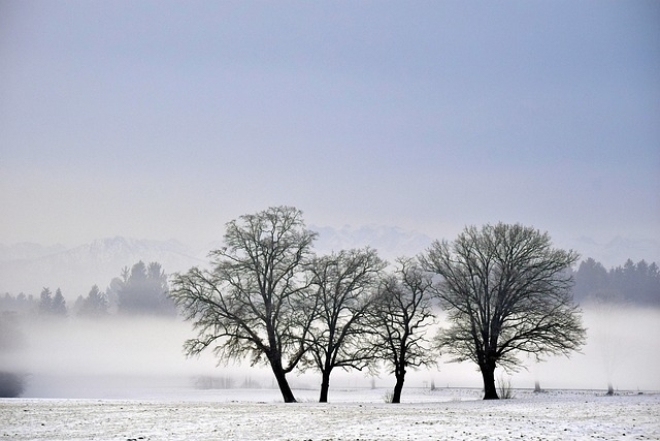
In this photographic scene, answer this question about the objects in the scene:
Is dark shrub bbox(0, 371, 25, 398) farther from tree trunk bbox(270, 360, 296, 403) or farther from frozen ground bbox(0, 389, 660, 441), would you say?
frozen ground bbox(0, 389, 660, 441)

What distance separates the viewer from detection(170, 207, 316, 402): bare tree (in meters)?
51.1

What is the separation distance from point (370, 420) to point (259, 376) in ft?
356

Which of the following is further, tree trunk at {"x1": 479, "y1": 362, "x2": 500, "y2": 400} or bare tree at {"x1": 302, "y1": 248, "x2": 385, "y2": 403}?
tree trunk at {"x1": 479, "y1": 362, "x2": 500, "y2": 400}

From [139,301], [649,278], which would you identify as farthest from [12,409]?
[649,278]

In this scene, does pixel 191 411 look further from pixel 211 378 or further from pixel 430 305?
pixel 211 378

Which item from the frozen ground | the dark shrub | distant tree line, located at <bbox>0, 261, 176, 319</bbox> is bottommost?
the frozen ground

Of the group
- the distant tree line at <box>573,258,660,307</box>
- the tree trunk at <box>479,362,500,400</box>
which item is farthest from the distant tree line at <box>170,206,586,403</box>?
the distant tree line at <box>573,258,660,307</box>

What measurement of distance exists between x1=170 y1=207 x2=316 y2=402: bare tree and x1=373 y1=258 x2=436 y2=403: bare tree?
569 centimetres

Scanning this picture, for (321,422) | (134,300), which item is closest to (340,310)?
(321,422)

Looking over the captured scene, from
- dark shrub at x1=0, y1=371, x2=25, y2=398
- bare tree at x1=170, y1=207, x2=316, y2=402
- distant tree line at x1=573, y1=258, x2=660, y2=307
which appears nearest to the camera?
bare tree at x1=170, y1=207, x2=316, y2=402

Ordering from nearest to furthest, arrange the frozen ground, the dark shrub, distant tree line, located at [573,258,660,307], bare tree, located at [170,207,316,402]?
the frozen ground, bare tree, located at [170,207,316,402], the dark shrub, distant tree line, located at [573,258,660,307]

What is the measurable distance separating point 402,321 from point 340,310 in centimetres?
470

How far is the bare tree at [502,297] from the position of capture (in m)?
51.8

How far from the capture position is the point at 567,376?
106 metres
